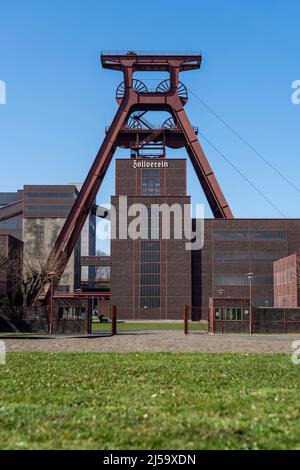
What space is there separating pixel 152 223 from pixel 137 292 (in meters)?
9.90

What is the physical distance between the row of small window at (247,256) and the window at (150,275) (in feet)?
29.4

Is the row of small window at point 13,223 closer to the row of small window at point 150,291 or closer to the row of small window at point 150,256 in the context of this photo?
the row of small window at point 150,256

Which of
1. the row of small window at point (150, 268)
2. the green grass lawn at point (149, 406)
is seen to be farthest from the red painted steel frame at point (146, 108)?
the green grass lawn at point (149, 406)

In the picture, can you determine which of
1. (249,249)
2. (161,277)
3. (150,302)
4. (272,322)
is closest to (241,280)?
(249,249)

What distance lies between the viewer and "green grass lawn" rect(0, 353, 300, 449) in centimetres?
636

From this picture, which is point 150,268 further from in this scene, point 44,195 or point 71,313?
point 71,313

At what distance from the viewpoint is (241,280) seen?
79.7 metres

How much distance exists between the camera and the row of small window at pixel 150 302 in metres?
78.4

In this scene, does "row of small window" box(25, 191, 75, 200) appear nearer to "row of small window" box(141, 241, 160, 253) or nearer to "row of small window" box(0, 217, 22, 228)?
"row of small window" box(0, 217, 22, 228)

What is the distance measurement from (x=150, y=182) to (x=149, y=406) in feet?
248
